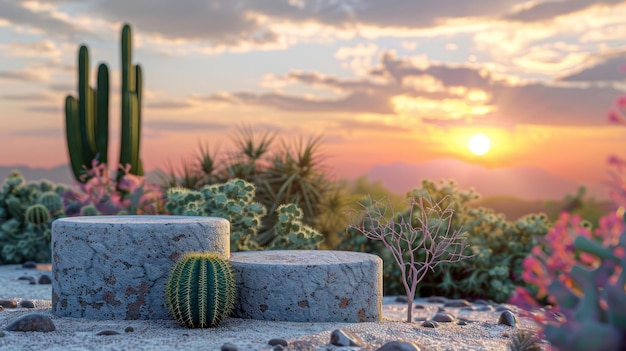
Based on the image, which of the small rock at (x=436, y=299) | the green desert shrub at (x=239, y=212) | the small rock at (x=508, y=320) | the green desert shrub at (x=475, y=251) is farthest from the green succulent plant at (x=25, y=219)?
the small rock at (x=508, y=320)

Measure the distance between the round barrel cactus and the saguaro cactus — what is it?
6.03ft

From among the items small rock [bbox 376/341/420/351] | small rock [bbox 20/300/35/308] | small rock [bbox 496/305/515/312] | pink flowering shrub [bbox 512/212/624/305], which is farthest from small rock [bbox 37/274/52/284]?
pink flowering shrub [bbox 512/212/624/305]

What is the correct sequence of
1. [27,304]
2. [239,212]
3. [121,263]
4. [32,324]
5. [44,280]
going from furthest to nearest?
[44,280], [239,212], [27,304], [121,263], [32,324]

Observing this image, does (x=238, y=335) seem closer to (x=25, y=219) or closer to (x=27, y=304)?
(x=27, y=304)

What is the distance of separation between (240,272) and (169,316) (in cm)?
81

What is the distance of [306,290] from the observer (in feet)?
22.2

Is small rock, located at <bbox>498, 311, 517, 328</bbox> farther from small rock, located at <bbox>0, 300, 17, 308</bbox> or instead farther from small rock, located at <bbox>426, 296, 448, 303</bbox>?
small rock, located at <bbox>0, 300, 17, 308</bbox>

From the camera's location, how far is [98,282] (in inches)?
269

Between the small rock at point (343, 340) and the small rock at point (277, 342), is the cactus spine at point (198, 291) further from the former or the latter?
the small rock at point (343, 340)

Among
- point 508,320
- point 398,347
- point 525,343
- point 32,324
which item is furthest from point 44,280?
point 525,343

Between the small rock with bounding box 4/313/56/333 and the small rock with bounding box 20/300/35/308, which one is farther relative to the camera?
the small rock with bounding box 20/300/35/308

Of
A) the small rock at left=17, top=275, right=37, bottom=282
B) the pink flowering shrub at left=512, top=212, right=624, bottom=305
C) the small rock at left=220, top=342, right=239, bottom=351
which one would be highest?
the pink flowering shrub at left=512, top=212, right=624, bottom=305

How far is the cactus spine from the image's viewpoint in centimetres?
616

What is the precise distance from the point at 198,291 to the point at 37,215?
8316mm
